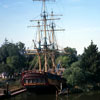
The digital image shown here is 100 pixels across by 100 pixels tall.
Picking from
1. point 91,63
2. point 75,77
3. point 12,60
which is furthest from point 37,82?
point 12,60

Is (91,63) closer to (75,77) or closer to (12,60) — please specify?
(75,77)

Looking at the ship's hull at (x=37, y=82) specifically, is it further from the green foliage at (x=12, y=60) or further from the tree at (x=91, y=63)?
the green foliage at (x=12, y=60)

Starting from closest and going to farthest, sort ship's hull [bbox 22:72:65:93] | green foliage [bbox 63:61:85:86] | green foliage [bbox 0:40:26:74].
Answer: ship's hull [bbox 22:72:65:93], green foliage [bbox 63:61:85:86], green foliage [bbox 0:40:26:74]

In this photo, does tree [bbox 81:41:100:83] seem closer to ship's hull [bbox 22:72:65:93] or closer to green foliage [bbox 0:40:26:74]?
ship's hull [bbox 22:72:65:93]

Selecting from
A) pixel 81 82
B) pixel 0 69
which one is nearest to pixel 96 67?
pixel 81 82

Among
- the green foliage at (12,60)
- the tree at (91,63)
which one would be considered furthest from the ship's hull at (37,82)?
the green foliage at (12,60)

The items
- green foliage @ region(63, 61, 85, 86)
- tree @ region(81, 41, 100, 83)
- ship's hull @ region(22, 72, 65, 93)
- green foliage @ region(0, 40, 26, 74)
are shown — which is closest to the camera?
ship's hull @ region(22, 72, 65, 93)

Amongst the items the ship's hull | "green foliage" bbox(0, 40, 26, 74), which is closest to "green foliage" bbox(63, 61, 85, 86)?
the ship's hull

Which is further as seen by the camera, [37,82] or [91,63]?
[91,63]

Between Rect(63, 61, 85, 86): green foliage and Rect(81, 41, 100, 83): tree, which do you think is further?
Rect(81, 41, 100, 83): tree

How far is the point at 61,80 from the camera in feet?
145

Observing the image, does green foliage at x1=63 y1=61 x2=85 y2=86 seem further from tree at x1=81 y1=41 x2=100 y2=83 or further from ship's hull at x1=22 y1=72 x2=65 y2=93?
ship's hull at x1=22 y1=72 x2=65 y2=93

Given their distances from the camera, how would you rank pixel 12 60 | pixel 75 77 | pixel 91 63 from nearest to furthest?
1. pixel 75 77
2. pixel 91 63
3. pixel 12 60

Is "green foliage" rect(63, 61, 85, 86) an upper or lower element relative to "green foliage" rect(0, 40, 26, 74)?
lower
